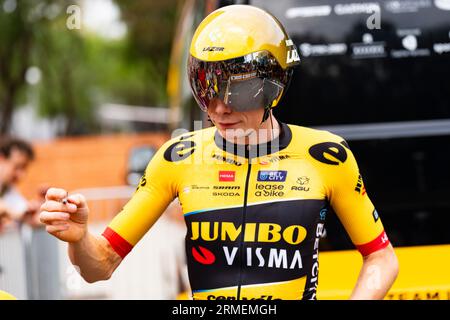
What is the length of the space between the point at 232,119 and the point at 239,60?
0.20m

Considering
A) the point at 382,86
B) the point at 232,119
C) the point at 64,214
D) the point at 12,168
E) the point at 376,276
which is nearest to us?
the point at 64,214

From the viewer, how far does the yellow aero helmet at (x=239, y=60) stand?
2475 mm

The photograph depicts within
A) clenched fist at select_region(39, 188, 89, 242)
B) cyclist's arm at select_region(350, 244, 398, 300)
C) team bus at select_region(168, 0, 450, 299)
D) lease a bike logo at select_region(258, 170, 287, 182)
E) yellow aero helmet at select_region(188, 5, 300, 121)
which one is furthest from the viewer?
team bus at select_region(168, 0, 450, 299)

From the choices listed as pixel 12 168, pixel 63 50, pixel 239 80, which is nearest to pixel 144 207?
pixel 239 80

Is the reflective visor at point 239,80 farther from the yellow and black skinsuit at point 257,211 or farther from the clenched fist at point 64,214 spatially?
the clenched fist at point 64,214

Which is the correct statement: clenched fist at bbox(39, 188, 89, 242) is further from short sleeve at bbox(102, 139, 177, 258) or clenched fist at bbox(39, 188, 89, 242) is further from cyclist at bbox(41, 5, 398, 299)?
short sleeve at bbox(102, 139, 177, 258)

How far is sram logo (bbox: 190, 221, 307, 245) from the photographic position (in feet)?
8.28

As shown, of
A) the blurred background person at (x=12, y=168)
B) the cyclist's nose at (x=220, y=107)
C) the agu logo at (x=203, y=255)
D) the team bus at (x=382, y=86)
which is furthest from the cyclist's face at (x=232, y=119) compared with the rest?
the blurred background person at (x=12, y=168)

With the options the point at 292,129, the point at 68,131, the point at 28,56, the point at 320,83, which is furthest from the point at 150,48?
the point at 292,129

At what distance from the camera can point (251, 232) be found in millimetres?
2547

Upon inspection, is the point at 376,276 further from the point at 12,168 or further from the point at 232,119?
the point at 12,168

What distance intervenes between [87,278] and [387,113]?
2.57 metres

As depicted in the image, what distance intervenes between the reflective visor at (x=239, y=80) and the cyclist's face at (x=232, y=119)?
2 cm

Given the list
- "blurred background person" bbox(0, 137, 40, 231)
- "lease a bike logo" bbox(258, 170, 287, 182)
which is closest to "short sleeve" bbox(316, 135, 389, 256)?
"lease a bike logo" bbox(258, 170, 287, 182)
